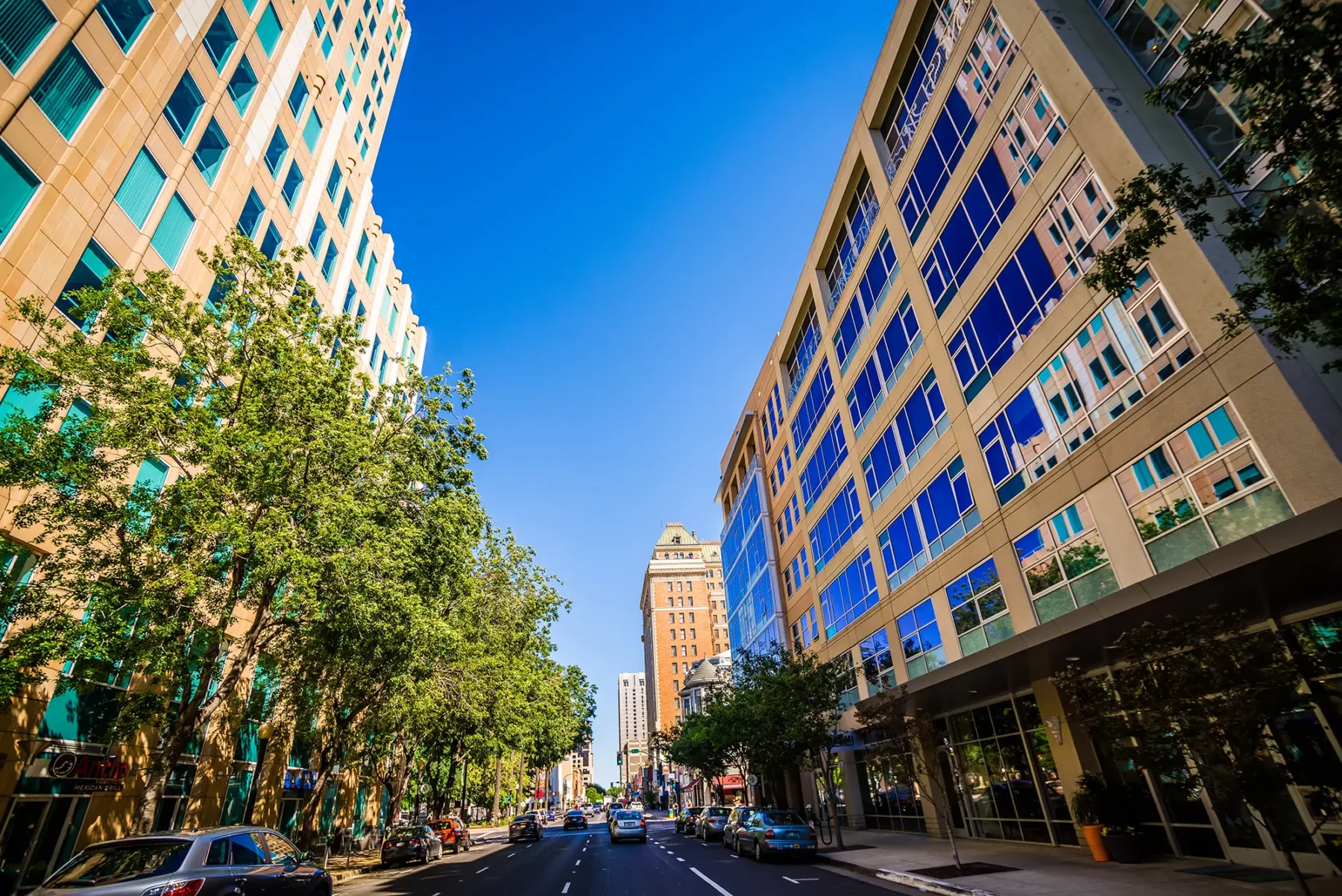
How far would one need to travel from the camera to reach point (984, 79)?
1836 centimetres

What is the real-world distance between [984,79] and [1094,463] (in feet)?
39.2

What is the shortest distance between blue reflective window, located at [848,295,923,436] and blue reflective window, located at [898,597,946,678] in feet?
27.8

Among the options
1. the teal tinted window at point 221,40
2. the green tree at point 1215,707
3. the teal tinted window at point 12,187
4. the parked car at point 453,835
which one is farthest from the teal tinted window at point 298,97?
the green tree at point 1215,707

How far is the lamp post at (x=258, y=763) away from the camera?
993 inches

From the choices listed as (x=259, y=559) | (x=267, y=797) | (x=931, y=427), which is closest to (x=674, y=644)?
(x=267, y=797)

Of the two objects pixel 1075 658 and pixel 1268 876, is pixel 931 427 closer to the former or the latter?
pixel 1075 658

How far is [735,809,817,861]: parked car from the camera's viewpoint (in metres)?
19.4

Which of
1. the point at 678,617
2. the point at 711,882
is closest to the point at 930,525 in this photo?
the point at 711,882

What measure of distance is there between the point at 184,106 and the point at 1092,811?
33.1 m

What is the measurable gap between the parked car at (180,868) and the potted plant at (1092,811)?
15921 mm

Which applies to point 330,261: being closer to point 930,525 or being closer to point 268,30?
point 268,30

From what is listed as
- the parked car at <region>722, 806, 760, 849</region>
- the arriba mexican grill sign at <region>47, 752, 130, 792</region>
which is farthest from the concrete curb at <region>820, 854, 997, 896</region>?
the arriba mexican grill sign at <region>47, 752, 130, 792</region>

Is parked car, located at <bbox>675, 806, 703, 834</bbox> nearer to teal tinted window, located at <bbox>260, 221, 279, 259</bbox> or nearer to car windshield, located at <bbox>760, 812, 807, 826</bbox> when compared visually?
car windshield, located at <bbox>760, 812, 807, 826</bbox>

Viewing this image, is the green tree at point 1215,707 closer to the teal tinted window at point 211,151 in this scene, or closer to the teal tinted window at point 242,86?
the teal tinted window at point 211,151
